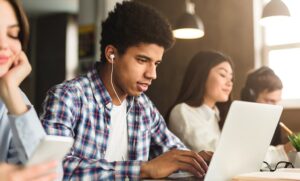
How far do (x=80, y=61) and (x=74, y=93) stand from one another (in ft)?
8.87

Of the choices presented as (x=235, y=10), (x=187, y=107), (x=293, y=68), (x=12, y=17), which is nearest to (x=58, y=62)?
(x=235, y=10)

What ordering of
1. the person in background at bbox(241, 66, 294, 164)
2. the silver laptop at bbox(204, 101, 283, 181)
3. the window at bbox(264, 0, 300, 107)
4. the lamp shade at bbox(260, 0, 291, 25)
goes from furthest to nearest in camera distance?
the window at bbox(264, 0, 300, 107), the lamp shade at bbox(260, 0, 291, 25), the person in background at bbox(241, 66, 294, 164), the silver laptop at bbox(204, 101, 283, 181)

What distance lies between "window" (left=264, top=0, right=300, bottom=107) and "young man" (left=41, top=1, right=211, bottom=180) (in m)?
2.60

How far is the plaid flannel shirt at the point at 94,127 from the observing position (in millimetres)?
1208

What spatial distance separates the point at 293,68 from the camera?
4.06 metres

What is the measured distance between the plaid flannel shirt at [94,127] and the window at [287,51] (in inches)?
100

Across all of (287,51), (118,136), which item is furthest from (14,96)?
(287,51)

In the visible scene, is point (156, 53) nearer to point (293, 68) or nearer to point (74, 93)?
point (74, 93)

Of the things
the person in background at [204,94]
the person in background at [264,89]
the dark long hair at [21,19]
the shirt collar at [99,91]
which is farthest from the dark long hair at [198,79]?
the dark long hair at [21,19]

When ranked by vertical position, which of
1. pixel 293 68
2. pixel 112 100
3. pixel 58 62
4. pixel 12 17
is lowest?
pixel 58 62

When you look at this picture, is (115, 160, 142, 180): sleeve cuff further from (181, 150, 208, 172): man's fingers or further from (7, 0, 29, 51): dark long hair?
(7, 0, 29, 51): dark long hair

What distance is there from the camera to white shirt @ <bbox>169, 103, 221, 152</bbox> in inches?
89.5

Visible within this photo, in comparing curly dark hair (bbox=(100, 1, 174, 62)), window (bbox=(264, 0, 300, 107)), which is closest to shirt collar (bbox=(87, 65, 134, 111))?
curly dark hair (bbox=(100, 1, 174, 62))

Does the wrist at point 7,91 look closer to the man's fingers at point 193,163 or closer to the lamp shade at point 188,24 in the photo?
the man's fingers at point 193,163
